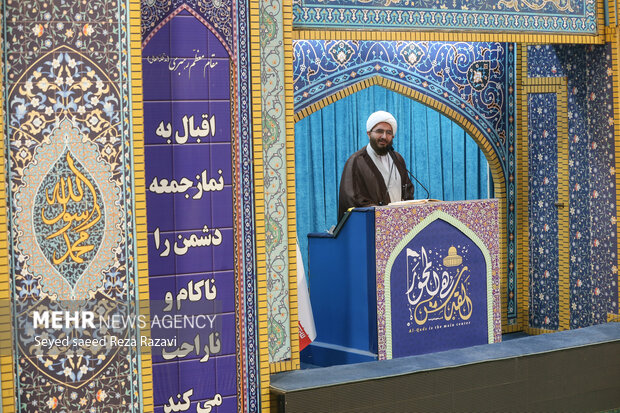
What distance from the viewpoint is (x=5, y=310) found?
3885 millimetres

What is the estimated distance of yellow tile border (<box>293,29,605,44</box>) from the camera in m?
5.37

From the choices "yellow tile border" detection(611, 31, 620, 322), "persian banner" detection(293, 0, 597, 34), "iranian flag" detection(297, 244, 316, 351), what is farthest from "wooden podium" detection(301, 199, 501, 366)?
"persian banner" detection(293, 0, 597, 34)

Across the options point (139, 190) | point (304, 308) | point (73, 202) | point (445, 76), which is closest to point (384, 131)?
point (445, 76)

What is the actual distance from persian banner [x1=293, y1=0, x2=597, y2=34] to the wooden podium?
106 centimetres

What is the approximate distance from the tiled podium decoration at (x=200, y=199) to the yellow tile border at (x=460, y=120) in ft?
7.18

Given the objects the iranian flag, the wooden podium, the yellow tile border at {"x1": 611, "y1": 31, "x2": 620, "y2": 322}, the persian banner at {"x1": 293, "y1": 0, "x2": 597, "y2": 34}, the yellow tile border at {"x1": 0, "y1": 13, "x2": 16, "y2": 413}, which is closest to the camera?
the yellow tile border at {"x1": 0, "y1": 13, "x2": 16, "y2": 413}

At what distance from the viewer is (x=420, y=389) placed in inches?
201

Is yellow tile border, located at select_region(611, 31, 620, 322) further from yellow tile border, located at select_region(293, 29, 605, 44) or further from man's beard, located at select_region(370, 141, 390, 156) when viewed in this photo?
man's beard, located at select_region(370, 141, 390, 156)

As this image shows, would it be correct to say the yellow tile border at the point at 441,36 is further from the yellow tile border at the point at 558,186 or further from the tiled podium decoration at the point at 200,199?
the tiled podium decoration at the point at 200,199

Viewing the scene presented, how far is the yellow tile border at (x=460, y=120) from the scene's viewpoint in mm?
6797

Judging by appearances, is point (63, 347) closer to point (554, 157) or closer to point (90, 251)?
point (90, 251)

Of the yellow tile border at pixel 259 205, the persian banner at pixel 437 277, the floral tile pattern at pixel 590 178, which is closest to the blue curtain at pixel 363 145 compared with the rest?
the floral tile pattern at pixel 590 178

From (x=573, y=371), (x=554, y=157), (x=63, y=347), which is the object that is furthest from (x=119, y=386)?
(x=554, y=157)

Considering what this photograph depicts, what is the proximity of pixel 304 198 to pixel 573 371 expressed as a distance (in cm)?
306
